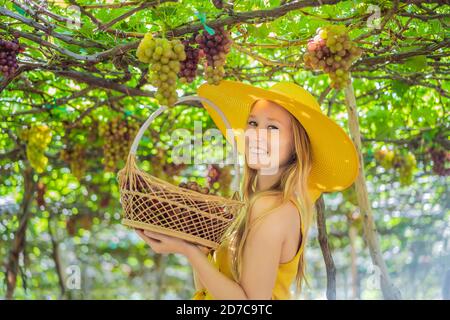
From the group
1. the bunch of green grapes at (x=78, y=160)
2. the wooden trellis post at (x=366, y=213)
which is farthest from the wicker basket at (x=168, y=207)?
the bunch of green grapes at (x=78, y=160)

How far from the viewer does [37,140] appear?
4117 mm

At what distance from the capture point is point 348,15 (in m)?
2.54

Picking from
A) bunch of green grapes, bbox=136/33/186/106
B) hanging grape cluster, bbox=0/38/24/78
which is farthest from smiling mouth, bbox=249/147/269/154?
hanging grape cluster, bbox=0/38/24/78

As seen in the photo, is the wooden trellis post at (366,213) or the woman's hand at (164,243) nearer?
the woman's hand at (164,243)

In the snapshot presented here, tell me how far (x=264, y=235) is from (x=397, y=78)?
1.77 m

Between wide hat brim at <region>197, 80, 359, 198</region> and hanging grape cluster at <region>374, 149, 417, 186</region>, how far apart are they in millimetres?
2883

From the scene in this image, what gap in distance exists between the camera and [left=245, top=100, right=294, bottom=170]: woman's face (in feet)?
7.34

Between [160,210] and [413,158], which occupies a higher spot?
[413,158]

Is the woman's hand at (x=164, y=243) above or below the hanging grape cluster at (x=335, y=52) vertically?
below

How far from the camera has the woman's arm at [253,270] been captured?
6.61 feet

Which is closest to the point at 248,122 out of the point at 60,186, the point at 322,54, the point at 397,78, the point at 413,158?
the point at 322,54

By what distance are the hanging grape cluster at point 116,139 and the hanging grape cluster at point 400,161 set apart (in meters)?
2.05

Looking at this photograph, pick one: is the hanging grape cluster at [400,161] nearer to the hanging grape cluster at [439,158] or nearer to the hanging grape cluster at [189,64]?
the hanging grape cluster at [439,158]

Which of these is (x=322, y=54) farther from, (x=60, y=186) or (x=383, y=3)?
(x=60, y=186)
